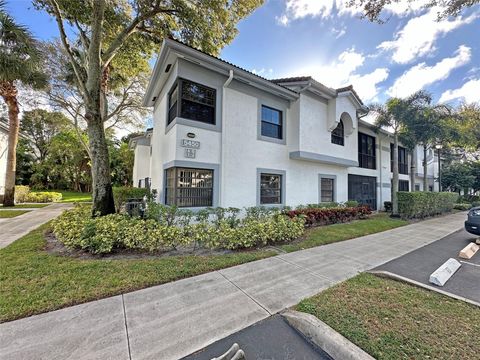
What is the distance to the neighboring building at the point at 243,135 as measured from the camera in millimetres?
7926

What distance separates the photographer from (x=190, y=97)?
8141 mm

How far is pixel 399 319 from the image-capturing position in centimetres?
292

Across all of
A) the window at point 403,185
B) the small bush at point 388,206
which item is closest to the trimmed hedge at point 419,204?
the small bush at point 388,206

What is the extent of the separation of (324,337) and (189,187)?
644 centimetres

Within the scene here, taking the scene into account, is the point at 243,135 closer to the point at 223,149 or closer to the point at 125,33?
the point at 223,149

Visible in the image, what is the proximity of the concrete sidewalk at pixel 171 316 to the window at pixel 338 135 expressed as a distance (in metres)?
9.24

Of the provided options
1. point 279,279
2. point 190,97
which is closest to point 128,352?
point 279,279

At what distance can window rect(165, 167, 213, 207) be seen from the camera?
7785 mm

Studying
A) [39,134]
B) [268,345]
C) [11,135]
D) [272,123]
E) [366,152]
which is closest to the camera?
[268,345]

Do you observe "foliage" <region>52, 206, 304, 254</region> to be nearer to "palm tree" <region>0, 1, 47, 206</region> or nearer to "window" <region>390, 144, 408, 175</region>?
"palm tree" <region>0, 1, 47, 206</region>

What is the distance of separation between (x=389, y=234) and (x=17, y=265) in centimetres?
1159

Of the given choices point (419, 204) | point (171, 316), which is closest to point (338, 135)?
point (419, 204)

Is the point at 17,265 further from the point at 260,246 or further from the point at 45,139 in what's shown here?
the point at 45,139

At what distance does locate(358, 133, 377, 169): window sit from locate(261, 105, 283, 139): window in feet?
27.1
